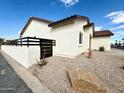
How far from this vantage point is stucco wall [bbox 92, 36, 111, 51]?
18.4m

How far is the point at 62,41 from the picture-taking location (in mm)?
11461

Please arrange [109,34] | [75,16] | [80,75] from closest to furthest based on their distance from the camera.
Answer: [80,75] < [75,16] < [109,34]

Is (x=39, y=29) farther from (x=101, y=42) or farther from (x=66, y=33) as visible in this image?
(x=101, y=42)

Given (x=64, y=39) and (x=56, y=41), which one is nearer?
(x=64, y=39)

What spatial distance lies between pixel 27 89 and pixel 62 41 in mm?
7173

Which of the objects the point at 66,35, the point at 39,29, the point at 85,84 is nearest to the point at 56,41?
the point at 66,35

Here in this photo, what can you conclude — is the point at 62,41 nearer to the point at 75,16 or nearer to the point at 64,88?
the point at 75,16

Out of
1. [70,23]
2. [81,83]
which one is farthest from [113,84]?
[70,23]

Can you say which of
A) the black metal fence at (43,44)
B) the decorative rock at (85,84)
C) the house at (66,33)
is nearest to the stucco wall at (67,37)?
the house at (66,33)

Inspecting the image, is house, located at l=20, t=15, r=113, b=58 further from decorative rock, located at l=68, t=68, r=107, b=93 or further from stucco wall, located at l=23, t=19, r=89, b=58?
decorative rock, located at l=68, t=68, r=107, b=93

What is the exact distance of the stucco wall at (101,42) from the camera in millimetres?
18375

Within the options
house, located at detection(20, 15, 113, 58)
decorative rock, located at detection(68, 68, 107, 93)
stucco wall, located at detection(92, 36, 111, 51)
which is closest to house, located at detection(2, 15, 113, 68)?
house, located at detection(20, 15, 113, 58)

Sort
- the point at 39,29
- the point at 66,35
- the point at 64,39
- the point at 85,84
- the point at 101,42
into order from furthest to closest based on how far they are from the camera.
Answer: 1. the point at 101,42
2. the point at 39,29
3. the point at 64,39
4. the point at 66,35
5. the point at 85,84

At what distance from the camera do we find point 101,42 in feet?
62.0
